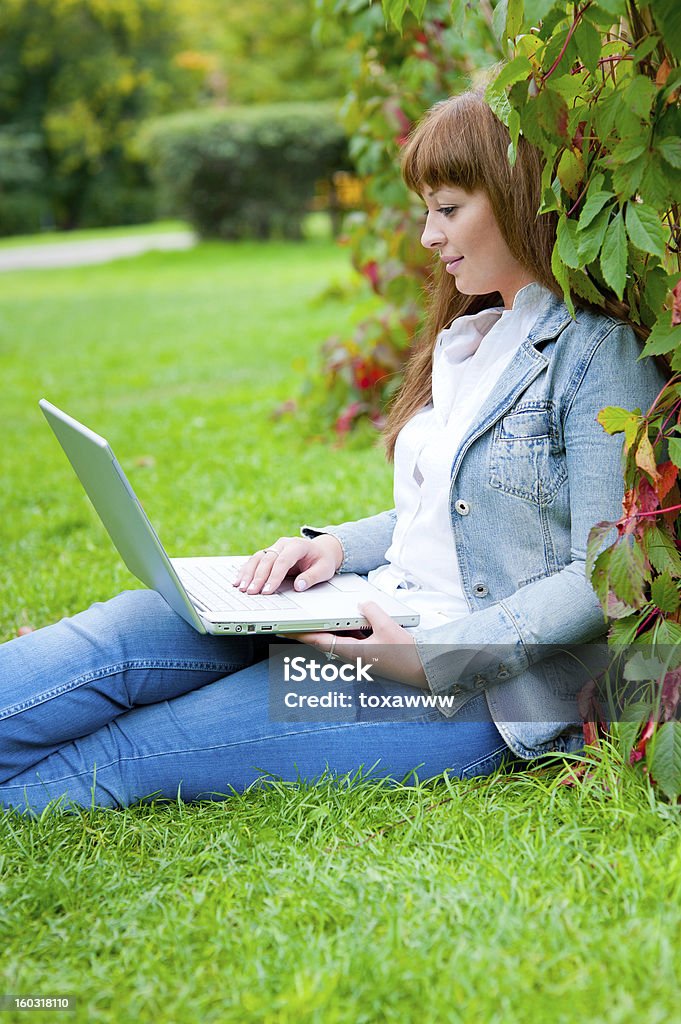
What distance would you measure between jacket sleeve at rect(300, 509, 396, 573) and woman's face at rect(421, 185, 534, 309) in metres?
0.51

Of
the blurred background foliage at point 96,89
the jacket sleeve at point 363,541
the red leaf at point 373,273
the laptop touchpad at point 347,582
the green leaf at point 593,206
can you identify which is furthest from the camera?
the blurred background foliage at point 96,89

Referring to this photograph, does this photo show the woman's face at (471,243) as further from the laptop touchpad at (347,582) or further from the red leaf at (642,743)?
the red leaf at (642,743)

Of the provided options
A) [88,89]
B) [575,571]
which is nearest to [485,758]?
[575,571]

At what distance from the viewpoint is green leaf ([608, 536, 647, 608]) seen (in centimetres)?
166

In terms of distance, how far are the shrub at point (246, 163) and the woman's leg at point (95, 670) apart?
Answer: 52.9ft

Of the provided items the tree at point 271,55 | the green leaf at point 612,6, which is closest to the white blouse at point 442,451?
the green leaf at point 612,6

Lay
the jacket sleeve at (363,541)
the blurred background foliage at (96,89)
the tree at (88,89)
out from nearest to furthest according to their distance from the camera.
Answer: the jacket sleeve at (363,541) → the blurred background foliage at (96,89) → the tree at (88,89)

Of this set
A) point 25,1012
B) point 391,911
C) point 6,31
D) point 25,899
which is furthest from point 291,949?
point 6,31

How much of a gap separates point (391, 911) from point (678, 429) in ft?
2.72

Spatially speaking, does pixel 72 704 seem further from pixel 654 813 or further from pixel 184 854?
pixel 654 813

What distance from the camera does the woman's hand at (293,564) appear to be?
2.09 m

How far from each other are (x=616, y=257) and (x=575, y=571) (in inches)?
20.7

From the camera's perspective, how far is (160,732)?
6.61 feet

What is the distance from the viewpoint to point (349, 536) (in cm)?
228
